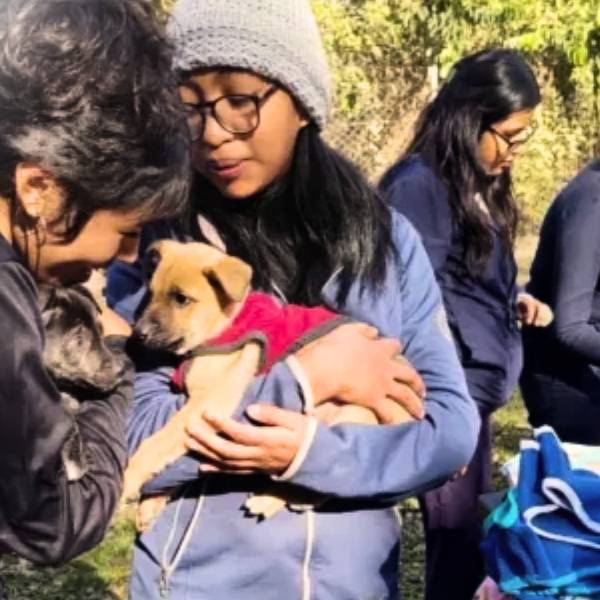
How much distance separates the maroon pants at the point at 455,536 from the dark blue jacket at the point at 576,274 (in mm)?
465

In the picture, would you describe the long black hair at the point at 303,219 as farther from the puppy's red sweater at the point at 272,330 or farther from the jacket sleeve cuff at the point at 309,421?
the jacket sleeve cuff at the point at 309,421

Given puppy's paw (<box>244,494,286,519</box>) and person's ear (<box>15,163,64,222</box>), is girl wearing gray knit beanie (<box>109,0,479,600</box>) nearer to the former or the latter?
puppy's paw (<box>244,494,286,519</box>)

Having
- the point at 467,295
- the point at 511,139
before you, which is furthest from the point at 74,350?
the point at 511,139

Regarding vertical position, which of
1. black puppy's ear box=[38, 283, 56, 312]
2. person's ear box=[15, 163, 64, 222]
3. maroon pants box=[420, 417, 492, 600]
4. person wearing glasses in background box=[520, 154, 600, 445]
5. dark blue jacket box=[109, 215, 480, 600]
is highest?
person's ear box=[15, 163, 64, 222]

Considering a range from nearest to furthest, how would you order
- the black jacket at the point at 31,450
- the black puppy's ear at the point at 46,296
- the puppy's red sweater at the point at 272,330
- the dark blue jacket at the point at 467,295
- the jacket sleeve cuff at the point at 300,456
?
the black jacket at the point at 31,450 < the black puppy's ear at the point at 46,296 < the jacket sleeve cuff at the point at 300,456 < the puppy's red sweater at the point at 272,330 < the dark blue jacket at the point at 467,295

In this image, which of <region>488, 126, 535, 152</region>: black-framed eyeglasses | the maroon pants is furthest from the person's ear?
<region>488, 126, 535, 152</region>: black-framed eyeglasses

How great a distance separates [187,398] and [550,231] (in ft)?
7.49

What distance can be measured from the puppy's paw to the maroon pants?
6.47 feet

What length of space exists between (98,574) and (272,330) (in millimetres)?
3180

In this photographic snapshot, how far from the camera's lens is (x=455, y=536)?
4.14 meters

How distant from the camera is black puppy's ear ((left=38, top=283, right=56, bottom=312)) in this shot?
186 centimetres

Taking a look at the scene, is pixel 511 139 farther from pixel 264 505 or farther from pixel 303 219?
pixel 264 505

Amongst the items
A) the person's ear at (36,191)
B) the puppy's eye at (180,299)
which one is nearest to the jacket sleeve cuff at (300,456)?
the puppy's eye at (180,299)

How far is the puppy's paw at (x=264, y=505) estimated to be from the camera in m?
2.18
